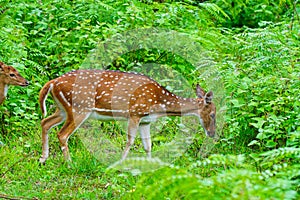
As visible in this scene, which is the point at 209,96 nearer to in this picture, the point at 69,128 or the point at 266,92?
the point at 266,92

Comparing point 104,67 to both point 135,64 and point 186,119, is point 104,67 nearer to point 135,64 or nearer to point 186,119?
point 135,64

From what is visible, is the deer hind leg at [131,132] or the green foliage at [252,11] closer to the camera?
the deer hind leg at [131,132]

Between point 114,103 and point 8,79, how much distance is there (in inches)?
62.7

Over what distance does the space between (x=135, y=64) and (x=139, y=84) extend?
1.64m

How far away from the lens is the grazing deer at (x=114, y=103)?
22.9ft

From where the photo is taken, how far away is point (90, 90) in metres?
7.04

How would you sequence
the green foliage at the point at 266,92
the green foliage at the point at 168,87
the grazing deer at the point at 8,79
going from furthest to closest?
1. the grazing deer at the point at 8,79
2. the green foliage at the point at 266,92
3. the green foliage at the point at 168,87

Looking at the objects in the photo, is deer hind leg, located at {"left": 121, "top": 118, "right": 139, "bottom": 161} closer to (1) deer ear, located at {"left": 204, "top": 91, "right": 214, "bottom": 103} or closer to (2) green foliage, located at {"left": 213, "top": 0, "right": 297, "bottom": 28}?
(1) deer ear, located at {"left": 204, "top": 91, "right": 214, "bottom": 103}

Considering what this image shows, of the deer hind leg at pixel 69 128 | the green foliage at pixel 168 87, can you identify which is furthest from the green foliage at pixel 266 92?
the deer hind leg at pixel 69 128

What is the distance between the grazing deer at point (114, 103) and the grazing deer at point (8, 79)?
77cm

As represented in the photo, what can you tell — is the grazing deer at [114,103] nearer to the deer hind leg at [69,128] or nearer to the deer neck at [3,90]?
the deer hind leg at [69,128]

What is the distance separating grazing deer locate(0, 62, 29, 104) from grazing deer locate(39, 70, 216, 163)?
30.2 inches

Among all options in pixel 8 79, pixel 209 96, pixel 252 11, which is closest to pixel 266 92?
pixel 209 96

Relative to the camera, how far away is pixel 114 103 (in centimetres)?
698
